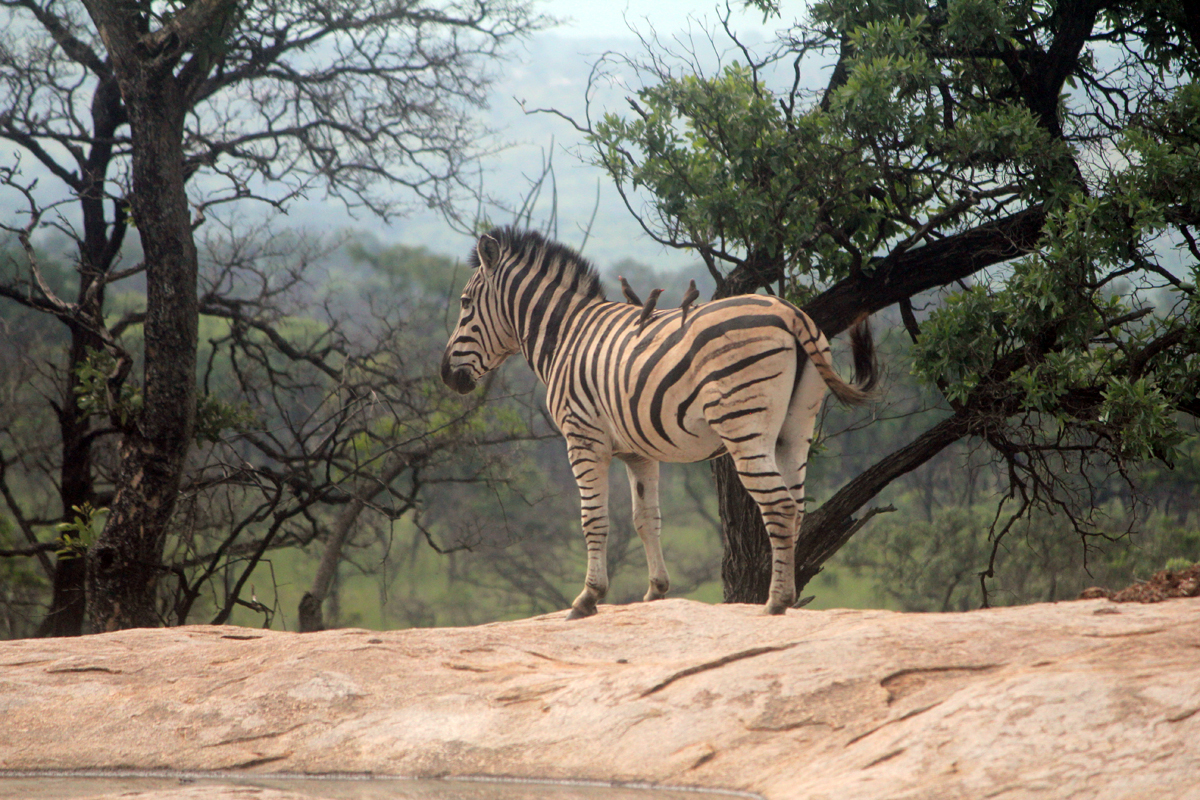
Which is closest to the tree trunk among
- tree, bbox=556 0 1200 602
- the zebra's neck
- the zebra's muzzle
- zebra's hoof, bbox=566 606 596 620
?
the zebra's muzzle

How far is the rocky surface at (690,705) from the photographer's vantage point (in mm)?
2770

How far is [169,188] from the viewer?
7.38m

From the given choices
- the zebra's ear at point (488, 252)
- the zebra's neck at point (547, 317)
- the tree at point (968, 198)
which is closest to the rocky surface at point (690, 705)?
the zebra's neck at point (547, 317)

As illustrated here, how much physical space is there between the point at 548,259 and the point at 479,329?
2.16 ft

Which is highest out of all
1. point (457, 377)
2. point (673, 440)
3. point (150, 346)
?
point (150, 346)

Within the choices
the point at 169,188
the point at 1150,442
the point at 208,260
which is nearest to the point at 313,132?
the point at 208,260

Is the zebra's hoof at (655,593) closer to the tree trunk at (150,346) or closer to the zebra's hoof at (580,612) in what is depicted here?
the zebra's hoof at (580,612)

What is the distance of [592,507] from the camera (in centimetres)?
559

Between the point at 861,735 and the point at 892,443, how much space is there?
2191 centimetres

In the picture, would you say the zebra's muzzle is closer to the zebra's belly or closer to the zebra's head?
the zebra's head

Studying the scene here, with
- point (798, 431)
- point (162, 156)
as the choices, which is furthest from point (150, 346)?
point (798, 431)

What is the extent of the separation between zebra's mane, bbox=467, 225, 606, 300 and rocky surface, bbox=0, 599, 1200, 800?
227 cm

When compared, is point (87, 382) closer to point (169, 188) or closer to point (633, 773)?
point (169, 188)

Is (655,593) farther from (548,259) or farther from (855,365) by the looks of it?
(548,259)
